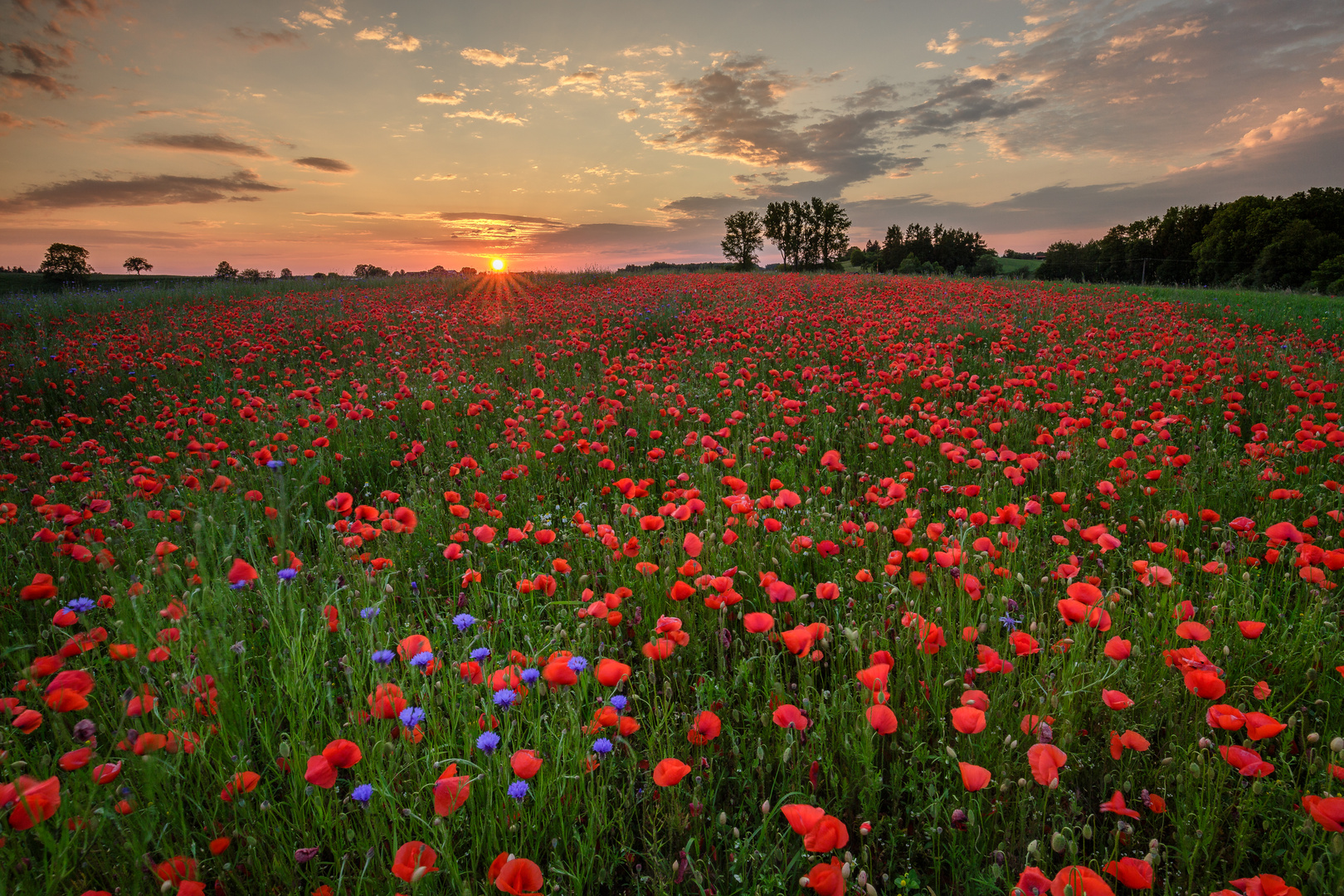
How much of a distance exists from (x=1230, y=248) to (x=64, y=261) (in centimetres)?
9987

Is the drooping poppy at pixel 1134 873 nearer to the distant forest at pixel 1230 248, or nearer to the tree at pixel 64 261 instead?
the distant forest at pixel 1230 248

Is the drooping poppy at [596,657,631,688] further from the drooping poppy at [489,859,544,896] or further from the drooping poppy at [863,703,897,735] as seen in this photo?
the drooping poppy at [863,703,897,735]

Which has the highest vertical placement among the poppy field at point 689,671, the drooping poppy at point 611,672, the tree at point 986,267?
the tree at point 986,267

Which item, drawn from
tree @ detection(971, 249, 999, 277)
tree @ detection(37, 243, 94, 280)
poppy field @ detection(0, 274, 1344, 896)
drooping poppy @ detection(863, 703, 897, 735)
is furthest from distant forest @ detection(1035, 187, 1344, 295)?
tree @ detection(37, 243, 94, 280)

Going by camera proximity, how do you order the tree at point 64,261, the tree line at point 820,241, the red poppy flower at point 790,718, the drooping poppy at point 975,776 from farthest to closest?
the tree line at point 820,241
the tree at point 64,261
the red poppy flower at point 790,718
the drooping poppy at point 975,776

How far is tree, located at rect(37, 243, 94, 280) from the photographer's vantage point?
43.9 meters

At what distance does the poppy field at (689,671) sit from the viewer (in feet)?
5.36

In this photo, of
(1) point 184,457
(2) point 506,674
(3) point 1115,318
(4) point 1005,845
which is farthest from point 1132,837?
(3) point 1115,318

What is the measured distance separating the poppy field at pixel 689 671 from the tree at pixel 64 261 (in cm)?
5638

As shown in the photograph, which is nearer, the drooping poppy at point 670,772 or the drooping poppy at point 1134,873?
the drooping poppy at point 1134,873

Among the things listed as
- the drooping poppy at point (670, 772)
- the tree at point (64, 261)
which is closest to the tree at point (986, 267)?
the drooping poppy at point (670, 772)

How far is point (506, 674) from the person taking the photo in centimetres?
192

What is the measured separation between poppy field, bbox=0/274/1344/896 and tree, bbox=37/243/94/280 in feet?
185

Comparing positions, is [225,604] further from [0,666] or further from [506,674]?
[506,674]
